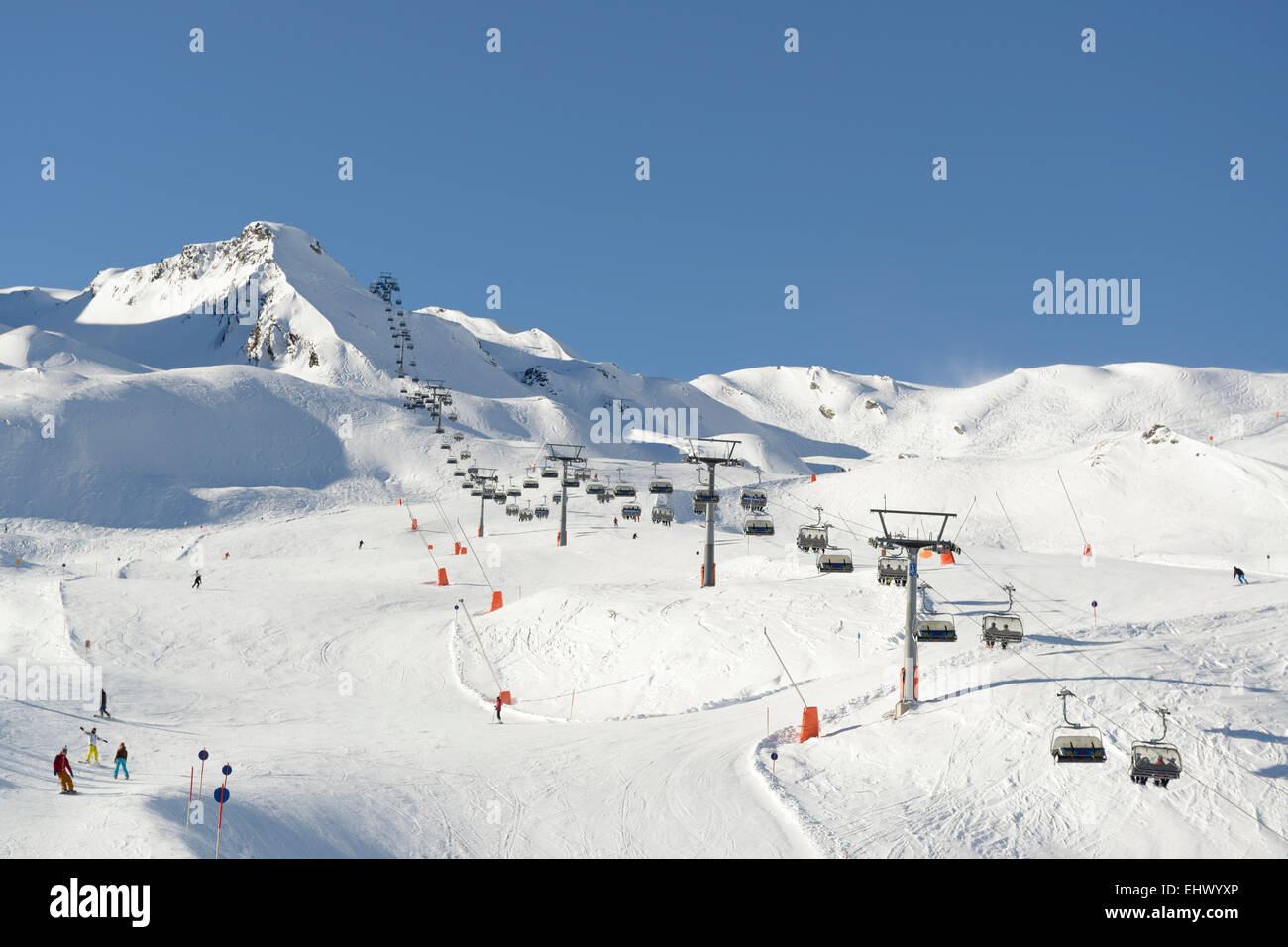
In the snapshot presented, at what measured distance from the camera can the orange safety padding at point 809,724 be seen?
30.2m

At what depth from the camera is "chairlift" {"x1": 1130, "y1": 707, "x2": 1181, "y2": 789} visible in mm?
23312

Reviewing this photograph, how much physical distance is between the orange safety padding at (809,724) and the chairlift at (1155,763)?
896 cm

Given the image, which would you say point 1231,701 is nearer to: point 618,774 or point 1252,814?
point 1252,814

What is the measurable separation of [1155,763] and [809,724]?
961 cm

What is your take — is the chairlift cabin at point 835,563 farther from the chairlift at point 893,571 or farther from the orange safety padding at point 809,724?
the orange safety padding at point 809,724

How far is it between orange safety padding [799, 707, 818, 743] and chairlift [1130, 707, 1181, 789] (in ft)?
29.4

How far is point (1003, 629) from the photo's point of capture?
3241cm

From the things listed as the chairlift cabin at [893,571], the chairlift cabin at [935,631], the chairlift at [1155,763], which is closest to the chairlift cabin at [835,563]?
the chairlift cabin at [893,571]

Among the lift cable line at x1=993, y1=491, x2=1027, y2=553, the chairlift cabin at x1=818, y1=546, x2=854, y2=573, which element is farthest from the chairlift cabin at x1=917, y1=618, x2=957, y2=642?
the lift cable line at x1=993, y1=491, x2=1027, y2=553

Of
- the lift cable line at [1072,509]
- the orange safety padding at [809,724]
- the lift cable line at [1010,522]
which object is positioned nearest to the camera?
the orange safety padding at [809,724]

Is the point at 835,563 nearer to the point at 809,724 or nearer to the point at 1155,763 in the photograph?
the point at 809,724

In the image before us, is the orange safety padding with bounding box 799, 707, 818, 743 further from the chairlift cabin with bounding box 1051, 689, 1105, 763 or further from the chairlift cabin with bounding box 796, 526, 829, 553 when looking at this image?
the chairlift cabin with bounding box 796, 526, 829, 553

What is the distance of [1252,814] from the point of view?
24438 millimetres
